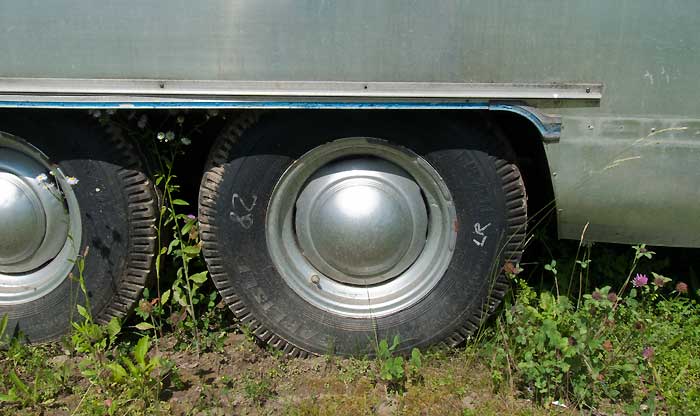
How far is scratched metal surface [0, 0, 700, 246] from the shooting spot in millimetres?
2199

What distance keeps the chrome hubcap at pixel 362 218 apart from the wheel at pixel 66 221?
0.69 meters

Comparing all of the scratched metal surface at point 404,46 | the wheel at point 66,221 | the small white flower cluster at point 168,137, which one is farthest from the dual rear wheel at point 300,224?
the scratched metal surface at point 404,46

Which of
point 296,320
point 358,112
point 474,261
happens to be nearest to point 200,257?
point 296,320

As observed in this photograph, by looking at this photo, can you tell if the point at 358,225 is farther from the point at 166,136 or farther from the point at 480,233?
the point at 166,136

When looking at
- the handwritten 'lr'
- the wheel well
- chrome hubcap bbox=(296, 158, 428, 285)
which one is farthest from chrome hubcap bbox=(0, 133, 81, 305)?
the wheel well

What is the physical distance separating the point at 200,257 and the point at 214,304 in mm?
235

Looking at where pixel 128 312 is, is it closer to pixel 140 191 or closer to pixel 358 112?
pixel 140 191

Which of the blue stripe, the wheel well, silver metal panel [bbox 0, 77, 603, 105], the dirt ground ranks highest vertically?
silver metal panel [bbox 0, 77, 603, 105]

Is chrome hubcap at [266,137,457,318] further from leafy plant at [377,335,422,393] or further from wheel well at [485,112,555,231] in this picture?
wheel well at [485,112,555,231]

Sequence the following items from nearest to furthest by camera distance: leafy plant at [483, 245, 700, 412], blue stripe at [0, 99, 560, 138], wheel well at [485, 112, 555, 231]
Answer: blue stripe at [0, 99, 560, 138]
leafy plant at [483, 245, 700, 412]
wheel well at [485, 112, 555, 231]

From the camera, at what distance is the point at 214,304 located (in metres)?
2.95

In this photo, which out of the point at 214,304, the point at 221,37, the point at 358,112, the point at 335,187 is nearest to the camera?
the point at 221,37

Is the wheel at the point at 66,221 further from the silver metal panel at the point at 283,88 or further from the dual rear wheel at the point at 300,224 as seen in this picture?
the silver metal panel at the point at 283,88

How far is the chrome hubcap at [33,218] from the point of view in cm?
260
